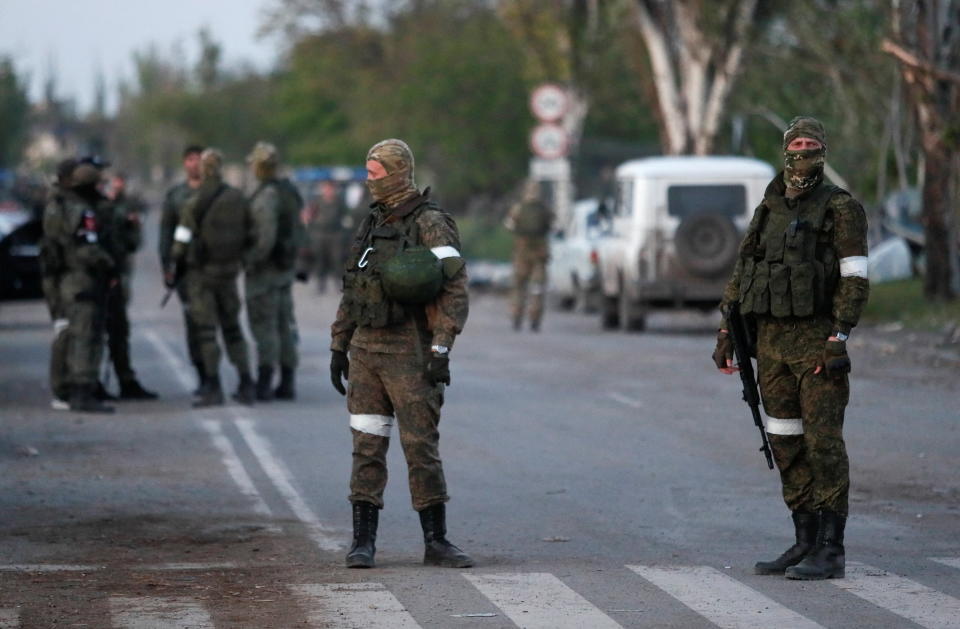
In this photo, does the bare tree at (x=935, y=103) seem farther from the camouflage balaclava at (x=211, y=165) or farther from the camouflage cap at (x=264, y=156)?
the camouflage balaclava at (x=211, y=165)

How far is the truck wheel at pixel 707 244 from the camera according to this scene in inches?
903

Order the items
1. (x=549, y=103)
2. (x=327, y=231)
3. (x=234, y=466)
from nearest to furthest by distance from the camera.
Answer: (x=234, y=466) → (x=549, y=103) → (x=327, y=231)

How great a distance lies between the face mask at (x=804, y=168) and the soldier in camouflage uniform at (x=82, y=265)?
7.78 metres

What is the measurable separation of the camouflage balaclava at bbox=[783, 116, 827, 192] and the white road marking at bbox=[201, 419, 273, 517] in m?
3.45

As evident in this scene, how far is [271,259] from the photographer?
15422mm

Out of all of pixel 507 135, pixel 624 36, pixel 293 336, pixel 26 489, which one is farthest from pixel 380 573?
pixel 507 135

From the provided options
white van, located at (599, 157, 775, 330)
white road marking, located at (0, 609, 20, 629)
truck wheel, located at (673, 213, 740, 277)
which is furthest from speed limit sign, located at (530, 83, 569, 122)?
white road marking, located at (0, 609, 20, 629)

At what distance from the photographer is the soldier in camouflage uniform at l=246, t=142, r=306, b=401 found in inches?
598

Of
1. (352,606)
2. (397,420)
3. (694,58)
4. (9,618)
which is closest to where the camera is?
(9,618)

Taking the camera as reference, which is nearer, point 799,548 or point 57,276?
point 799,548

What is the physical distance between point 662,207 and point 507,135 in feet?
83.6

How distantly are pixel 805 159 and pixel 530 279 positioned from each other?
16696mm

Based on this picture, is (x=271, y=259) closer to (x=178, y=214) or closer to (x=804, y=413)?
(x=178, y=214)

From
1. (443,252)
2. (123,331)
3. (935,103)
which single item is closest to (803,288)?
(443,252)
